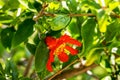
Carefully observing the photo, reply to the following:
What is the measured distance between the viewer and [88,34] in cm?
105

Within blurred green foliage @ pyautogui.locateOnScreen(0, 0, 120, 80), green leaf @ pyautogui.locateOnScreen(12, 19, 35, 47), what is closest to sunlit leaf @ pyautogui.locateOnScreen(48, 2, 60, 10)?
blurred green foliage @ pyautogui.locateOnScreen(0, 0, 120, 80)

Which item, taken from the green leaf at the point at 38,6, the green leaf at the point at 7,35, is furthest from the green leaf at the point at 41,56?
the green leaf at the point at 7,35

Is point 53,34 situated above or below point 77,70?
above

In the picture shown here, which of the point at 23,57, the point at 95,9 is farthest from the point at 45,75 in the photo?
the point at 23,57

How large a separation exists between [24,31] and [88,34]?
0.23 metres

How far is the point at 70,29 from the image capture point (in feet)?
4.02

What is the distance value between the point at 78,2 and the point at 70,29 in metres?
0.13

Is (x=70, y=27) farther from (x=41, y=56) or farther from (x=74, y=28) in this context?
(x=41, y=56)

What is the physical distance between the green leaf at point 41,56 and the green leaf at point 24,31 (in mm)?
78

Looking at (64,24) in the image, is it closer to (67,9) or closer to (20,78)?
(67,9)

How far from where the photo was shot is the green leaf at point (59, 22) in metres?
1.04

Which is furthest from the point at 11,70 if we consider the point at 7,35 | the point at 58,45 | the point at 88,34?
the point at 88,34

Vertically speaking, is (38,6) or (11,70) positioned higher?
(38,6)

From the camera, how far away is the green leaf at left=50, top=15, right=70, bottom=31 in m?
1.04
